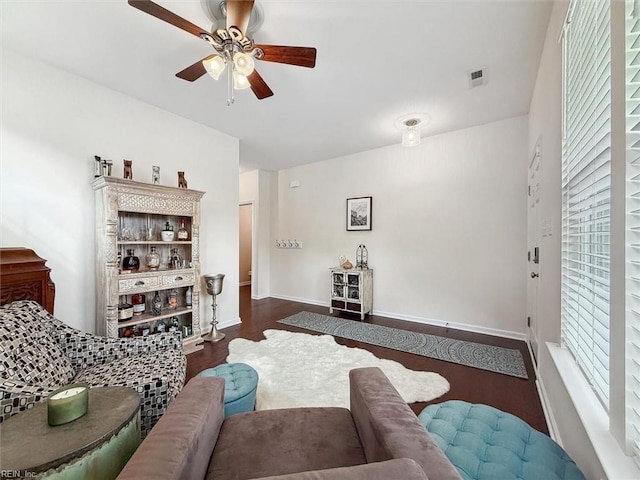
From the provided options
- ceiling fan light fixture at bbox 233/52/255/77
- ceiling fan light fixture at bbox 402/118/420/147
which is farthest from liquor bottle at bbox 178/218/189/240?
ceiling fan light fixture at bbox 402/118/420/147

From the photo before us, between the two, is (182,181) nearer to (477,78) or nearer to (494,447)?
(477,78)

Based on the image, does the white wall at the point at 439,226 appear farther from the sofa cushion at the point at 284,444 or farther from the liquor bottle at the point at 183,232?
the sofa cushion at the point at 284,444

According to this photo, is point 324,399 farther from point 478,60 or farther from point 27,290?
point 478,60

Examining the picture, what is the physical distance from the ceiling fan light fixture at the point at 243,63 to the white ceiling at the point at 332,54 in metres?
0.32

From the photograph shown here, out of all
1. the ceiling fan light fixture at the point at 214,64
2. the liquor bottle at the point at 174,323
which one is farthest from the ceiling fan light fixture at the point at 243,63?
the liquor bottle at the point at 174,323

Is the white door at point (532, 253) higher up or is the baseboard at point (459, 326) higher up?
the white door at point (532, 253)

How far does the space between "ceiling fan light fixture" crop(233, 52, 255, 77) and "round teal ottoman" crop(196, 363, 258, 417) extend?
A: 197 centimetres

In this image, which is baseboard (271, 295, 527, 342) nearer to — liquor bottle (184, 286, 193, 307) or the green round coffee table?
liquor bottle (184, 286, 193, 307)

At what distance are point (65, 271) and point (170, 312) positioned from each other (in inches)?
38.0

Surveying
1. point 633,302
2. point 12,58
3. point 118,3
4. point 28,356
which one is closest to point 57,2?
point 118,3

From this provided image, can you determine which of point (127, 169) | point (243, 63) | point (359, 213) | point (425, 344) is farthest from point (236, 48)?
point (425, 344)

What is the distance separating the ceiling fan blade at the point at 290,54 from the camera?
1619 mm

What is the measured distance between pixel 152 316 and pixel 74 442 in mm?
1957

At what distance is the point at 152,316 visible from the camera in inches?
104
